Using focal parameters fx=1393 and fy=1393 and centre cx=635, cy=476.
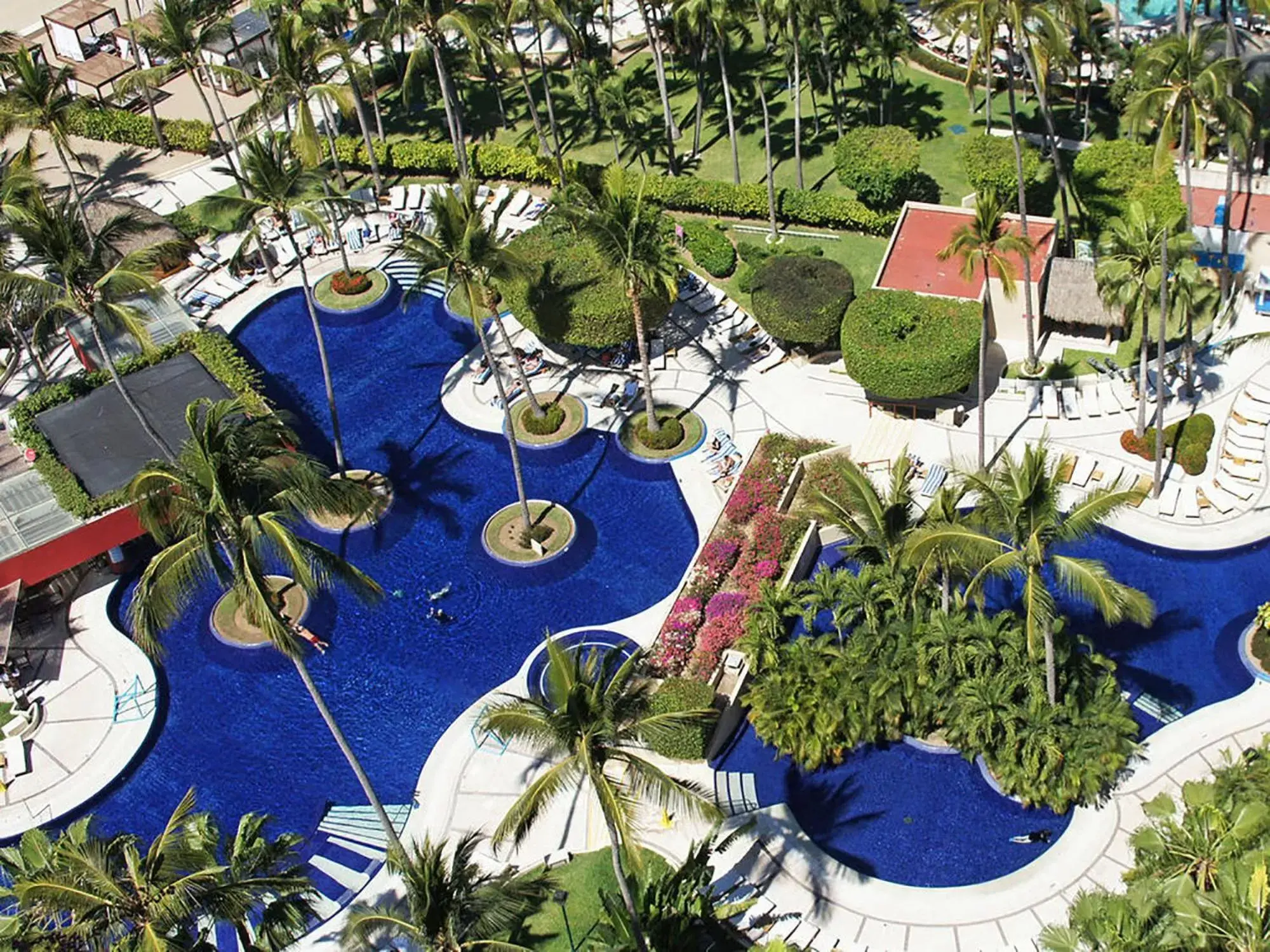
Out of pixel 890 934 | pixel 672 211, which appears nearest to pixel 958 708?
pixel 890 934

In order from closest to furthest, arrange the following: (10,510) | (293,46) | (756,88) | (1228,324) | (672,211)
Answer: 1. (10,510)
2. (1228,324)
3. (293,46)
4. (672,211)
5. (756,88)

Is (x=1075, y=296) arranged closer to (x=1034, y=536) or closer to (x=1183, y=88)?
(x=1183, y=88)

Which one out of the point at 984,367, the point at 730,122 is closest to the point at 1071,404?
the point at 984,367

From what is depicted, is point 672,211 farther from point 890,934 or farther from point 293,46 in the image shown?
point 890,934

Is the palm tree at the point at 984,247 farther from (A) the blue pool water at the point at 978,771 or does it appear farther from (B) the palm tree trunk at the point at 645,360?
(B) the palm tree trunk at the point at 645,360

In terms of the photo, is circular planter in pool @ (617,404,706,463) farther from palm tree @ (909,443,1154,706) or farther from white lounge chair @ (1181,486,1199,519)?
white lounge chair @ (1181,486,1199,519)

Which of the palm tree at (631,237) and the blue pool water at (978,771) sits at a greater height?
the palm tree at (631,237)

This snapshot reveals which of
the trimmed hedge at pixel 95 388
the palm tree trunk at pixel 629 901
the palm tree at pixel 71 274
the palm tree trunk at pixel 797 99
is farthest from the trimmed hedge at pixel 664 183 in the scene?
the palm tree trunk at pixel 629 901
